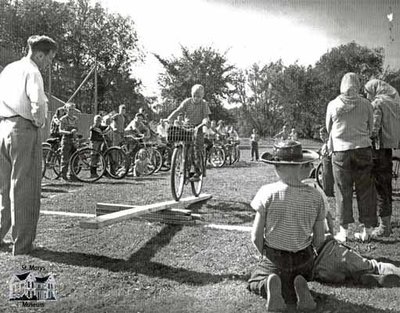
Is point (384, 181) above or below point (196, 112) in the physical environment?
below

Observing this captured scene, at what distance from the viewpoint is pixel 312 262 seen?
224 centimetres

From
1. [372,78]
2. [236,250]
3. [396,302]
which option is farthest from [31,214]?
[372,78]

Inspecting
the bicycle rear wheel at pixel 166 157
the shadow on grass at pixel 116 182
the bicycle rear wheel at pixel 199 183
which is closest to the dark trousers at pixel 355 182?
the bicycle rear wheel at pixel 199 183

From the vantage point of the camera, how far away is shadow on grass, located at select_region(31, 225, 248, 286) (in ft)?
8.30

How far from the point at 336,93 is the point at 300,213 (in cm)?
201

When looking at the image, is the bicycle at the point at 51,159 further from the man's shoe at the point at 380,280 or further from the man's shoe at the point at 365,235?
the man's shoe at the point at 380,280

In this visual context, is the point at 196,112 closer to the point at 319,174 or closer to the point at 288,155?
the point at 319,174

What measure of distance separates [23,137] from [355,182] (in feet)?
7.96

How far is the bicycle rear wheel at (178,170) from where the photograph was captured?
4.37 m

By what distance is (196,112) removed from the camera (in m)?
4.74

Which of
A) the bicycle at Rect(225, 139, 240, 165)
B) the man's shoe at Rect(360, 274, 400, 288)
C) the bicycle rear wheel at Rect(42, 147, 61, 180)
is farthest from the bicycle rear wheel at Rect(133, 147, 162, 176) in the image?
the man's shoe at Rect(360, 274, 400, 288)

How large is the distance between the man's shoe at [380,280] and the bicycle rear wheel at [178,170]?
2.23m

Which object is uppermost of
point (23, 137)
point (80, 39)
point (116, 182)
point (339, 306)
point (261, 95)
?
point (80, 39)

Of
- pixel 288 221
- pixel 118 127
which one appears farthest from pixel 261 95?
pixel 118 127
